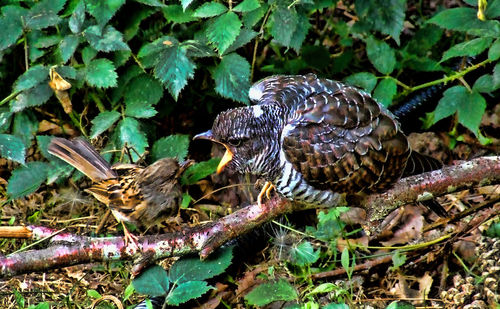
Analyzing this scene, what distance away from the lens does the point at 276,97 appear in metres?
4.28

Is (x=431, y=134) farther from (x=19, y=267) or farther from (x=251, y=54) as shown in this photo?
(x=19, y=267)

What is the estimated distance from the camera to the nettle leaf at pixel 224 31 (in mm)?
4465

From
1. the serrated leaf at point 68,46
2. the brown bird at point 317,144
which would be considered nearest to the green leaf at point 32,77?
the serrated leaf at point 68,46

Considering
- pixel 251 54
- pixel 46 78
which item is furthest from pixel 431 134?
pixel 46 78

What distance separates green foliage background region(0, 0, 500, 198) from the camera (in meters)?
4.59

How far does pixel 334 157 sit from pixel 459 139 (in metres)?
1.81

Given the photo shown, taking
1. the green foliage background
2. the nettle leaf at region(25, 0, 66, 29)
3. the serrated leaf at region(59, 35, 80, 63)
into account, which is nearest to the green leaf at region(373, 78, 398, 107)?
the green foliage background

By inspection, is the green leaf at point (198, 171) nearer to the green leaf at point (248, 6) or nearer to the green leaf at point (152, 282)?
the green leaf at point (152, 282)

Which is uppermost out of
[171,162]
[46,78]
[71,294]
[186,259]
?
[46,78]

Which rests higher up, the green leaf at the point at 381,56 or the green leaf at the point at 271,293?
the green leaf at the point at 381,56

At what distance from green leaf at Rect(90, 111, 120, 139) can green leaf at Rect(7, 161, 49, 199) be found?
0.51 m

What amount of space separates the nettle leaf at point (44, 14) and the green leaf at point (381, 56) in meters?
2.31

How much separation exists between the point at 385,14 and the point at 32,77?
2609 millimetres

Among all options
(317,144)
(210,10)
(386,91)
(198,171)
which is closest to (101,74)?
(210,10)
